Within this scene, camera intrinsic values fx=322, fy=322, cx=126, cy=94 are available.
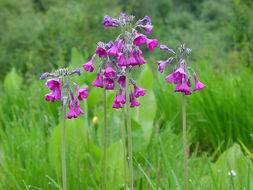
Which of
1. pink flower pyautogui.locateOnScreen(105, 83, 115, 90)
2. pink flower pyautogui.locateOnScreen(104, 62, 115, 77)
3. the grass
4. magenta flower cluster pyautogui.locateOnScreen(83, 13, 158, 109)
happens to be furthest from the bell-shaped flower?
the grass

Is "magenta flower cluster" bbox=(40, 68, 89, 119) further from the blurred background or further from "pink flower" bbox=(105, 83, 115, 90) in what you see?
the blurred background

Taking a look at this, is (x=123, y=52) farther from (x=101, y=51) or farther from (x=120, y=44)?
(x=101, y=51)

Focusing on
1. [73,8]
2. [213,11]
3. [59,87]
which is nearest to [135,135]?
[59,87]

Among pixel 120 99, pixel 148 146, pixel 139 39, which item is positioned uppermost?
pixel 139 39

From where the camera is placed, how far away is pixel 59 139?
6.86 feet

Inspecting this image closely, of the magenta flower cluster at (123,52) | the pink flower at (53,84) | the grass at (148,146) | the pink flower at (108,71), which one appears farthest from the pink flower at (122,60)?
the grass at (148,146)

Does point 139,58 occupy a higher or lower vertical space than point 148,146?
higher

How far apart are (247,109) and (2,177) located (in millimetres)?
2027

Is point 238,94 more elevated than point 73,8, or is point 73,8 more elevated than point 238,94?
point 73,8

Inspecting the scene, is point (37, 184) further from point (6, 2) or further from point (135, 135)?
point (6, 2)

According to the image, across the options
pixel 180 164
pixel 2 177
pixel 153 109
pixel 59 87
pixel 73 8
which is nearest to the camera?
pixel 59 87

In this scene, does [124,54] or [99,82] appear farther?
[99,82]

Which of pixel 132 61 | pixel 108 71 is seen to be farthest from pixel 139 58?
pixel 108 71

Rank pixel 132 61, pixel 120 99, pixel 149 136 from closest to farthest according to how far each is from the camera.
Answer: pixel 132 61
pixel 120 99
pixel 149 136
